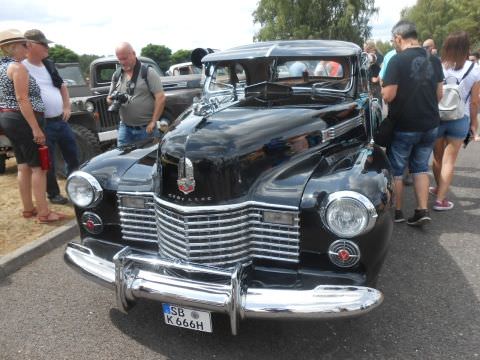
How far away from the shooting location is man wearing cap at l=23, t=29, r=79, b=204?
172 inches

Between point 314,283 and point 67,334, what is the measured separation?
1.61 meters

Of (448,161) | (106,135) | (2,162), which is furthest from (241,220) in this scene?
(2,162)

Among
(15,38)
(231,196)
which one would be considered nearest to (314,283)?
(231,196)

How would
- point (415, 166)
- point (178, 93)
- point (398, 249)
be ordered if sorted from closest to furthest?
point (398, 249)
point (415, 166)
point (178, 93)

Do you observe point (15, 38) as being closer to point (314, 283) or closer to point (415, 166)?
point (314, 283)

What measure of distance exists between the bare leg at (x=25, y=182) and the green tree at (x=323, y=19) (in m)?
23.4

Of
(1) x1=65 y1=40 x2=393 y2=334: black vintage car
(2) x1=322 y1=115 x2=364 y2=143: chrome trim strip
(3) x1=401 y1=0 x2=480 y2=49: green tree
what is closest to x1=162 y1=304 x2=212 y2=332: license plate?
(1) x1=65 y1=40 x2=393 y2=334: black vintage car

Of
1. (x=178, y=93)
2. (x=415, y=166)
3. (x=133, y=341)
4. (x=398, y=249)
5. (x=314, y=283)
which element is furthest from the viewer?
(x=178, y=93)

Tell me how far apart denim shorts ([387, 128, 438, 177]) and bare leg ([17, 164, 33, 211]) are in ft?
11.6

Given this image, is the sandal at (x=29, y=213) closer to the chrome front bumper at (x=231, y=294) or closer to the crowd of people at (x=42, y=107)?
the crowd of people at (x=42, y=107)

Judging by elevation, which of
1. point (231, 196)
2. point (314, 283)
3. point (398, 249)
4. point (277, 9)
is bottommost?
point (398, 249)

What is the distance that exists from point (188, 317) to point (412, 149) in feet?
9.13

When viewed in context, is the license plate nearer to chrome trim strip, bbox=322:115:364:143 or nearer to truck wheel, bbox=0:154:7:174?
chrome trim strip, bbox=322:115:364:143

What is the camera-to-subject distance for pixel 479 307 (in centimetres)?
279
